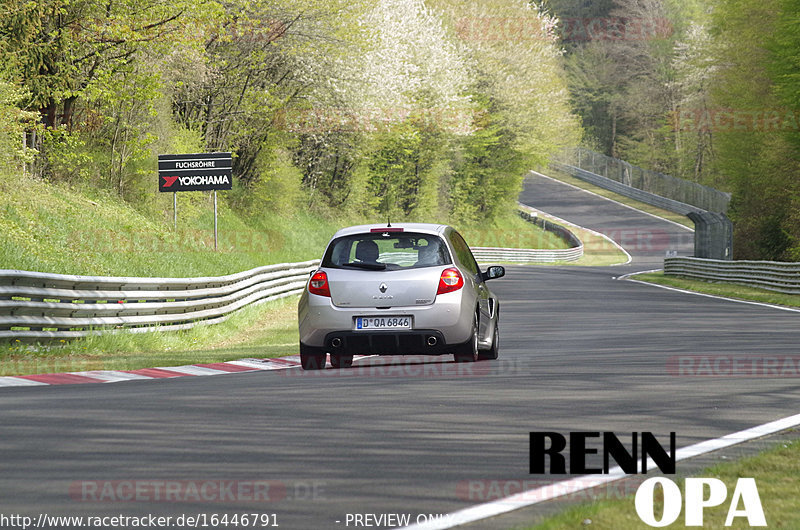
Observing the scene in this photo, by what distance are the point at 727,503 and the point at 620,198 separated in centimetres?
10197

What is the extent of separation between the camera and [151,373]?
12.6 meters

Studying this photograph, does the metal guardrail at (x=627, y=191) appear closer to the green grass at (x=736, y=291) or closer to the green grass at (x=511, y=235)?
the green grass at (x=511, y=235)

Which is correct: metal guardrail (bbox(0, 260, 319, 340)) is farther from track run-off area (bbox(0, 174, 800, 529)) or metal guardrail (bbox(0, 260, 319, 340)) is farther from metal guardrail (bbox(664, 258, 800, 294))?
metal guardrail (bbox(664, 258, 800, 294))

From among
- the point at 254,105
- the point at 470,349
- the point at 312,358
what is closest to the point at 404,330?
the point at 470,349

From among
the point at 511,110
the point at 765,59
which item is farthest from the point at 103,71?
the point at 511,110

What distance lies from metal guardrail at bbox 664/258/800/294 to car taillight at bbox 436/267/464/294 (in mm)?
A: 21093

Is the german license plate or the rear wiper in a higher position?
the rear wiper

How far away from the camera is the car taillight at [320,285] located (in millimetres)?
11992

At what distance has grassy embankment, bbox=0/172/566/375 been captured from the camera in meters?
14.4

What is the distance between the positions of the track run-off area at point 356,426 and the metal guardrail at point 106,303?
9.86 ft

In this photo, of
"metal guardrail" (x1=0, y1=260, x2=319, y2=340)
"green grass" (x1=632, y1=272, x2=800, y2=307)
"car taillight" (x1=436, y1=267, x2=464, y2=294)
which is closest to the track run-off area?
"car taillight" (x1=436, y1=267, x2=464, y2=294)

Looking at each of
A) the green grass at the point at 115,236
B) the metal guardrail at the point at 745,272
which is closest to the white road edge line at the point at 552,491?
the green grass at the point at 115,236

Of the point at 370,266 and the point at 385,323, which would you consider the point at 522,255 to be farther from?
the point at 385,323

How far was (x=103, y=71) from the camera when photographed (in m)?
27.2
